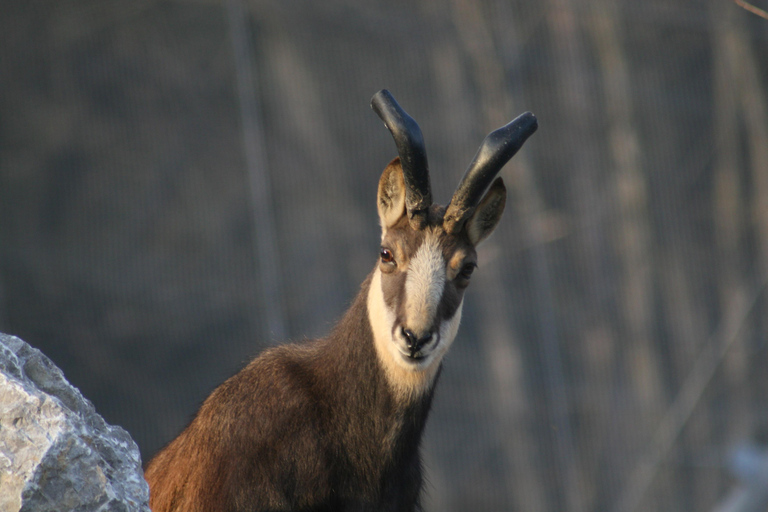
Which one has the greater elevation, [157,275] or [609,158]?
[609,158]

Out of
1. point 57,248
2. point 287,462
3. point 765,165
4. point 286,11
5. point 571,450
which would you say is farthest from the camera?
point 765,165

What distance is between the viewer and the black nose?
177 inches

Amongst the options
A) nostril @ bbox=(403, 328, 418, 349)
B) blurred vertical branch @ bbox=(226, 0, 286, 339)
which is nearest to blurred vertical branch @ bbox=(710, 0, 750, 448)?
blurred vertical branch @ bbox=(226, 0, 286, 339)

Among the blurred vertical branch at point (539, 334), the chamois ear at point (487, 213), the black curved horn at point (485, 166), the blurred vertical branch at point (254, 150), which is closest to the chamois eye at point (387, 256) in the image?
the black curved horn at point (485, 166)

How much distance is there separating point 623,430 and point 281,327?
458 cm

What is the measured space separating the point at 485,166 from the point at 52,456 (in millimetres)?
2681

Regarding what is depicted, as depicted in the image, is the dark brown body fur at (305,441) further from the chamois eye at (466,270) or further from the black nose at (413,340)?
the chamois eye at (466,270)

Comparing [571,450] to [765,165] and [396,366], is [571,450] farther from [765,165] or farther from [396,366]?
[396,366]

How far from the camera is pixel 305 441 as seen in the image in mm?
4625

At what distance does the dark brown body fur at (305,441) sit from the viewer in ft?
14.9

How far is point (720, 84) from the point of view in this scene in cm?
1245

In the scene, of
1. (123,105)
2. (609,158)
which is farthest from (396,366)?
(609,158)

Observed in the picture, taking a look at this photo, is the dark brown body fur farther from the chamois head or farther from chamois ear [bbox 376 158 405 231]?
chamois ear [bbox 376 158 405 231]

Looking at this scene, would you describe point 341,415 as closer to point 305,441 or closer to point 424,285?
point 305,441
